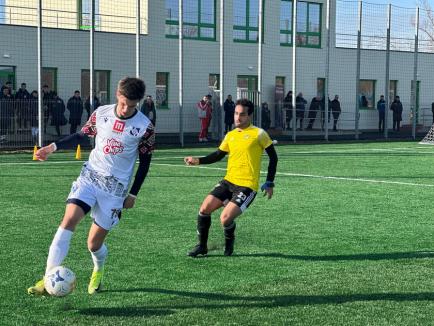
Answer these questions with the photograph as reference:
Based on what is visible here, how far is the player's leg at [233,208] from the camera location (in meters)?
8.54

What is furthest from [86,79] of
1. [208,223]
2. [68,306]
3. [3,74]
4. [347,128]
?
[68,306]

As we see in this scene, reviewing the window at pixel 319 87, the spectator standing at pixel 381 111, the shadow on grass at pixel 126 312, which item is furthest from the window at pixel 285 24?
the shadow on grass at pixel 126 312

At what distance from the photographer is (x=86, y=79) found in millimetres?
32656

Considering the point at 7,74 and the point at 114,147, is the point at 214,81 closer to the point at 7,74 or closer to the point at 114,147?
the point at 7,74

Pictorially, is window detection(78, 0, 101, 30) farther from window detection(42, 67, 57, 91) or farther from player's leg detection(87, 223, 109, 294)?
player's leg detection(87, 223, 109, 294)

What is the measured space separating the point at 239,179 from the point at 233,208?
390 mm

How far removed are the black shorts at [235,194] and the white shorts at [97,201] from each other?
2.17 meters

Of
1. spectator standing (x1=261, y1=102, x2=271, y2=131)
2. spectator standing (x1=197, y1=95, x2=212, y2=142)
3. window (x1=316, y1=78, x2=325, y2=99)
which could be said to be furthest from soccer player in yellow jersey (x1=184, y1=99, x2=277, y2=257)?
window (x1=316, y1=78, x2=325, y2=99)

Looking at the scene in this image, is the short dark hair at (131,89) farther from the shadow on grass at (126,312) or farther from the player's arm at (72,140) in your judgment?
the shadow on grass at (126,312)

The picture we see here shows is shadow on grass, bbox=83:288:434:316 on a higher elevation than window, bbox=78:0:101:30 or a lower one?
lower

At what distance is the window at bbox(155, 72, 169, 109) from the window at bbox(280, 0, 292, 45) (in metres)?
7.27

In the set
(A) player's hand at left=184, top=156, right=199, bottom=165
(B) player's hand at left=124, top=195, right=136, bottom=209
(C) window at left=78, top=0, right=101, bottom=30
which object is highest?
(C) window at left=78, top=0, right=101, bottom=30

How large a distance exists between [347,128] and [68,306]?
34.4 meters

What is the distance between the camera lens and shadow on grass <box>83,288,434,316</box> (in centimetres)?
634
